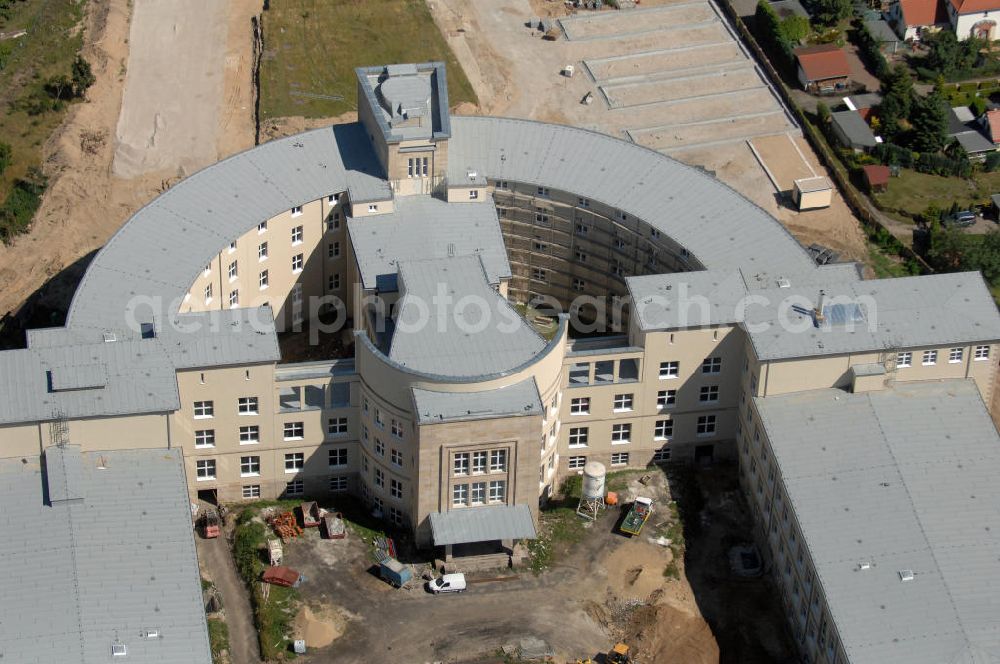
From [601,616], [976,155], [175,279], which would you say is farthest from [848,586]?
[976,155]

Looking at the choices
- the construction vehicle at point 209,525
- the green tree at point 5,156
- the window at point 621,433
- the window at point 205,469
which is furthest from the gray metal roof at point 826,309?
the green tree at point 5,156

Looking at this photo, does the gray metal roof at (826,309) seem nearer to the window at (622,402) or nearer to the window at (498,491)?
the window at (622,402)

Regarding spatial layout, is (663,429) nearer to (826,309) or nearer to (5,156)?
(826,309)

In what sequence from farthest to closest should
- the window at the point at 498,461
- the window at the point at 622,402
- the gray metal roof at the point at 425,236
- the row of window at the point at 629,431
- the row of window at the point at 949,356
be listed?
the gray metal roof at the point at 425,236 → the row of window at the point at 629,431 → the window at the point at 622,402 → the row of window at the point at 949,356 → the window at the point at 498,461

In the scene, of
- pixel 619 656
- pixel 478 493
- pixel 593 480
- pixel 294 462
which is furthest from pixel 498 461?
pixel 294 462

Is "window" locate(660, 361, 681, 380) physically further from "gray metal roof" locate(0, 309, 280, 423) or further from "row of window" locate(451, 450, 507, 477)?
"gray metal roof" locate(0, 309, 280, 423)

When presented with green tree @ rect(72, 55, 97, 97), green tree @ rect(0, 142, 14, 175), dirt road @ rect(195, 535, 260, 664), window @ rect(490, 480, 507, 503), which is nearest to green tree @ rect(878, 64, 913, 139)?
window @ rect(490, 480, 507, 503)
